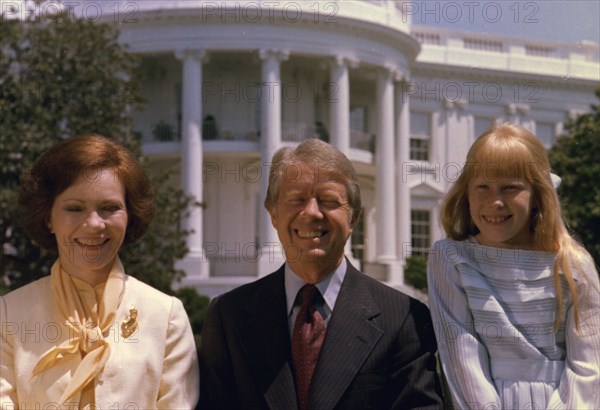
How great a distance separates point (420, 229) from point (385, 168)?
5467 mm

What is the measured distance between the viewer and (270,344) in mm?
4746

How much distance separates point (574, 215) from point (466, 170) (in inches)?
771

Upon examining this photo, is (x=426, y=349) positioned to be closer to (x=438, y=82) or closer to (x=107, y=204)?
(x=107, y=204)

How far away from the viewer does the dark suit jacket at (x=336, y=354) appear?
15.0ft

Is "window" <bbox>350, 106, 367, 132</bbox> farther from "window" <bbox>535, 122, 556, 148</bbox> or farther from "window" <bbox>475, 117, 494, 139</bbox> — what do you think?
"window" <bbox>535, 122, 556, 148</bbox>

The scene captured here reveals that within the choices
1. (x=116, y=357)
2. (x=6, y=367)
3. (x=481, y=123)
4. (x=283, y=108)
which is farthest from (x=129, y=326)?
(x=481, y=123)

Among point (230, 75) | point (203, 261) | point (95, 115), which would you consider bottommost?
point (203, 261)

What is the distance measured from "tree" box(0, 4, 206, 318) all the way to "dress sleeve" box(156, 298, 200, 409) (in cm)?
1181

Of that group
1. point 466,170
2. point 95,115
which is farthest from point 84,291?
point 95,115

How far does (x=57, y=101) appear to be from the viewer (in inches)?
706

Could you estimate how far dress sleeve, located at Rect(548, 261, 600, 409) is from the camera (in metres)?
4.52

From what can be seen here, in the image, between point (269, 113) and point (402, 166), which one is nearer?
point (269, 113)

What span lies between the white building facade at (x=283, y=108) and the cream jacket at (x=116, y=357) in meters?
21.3

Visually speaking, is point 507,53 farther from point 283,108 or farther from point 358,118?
point 283,108
